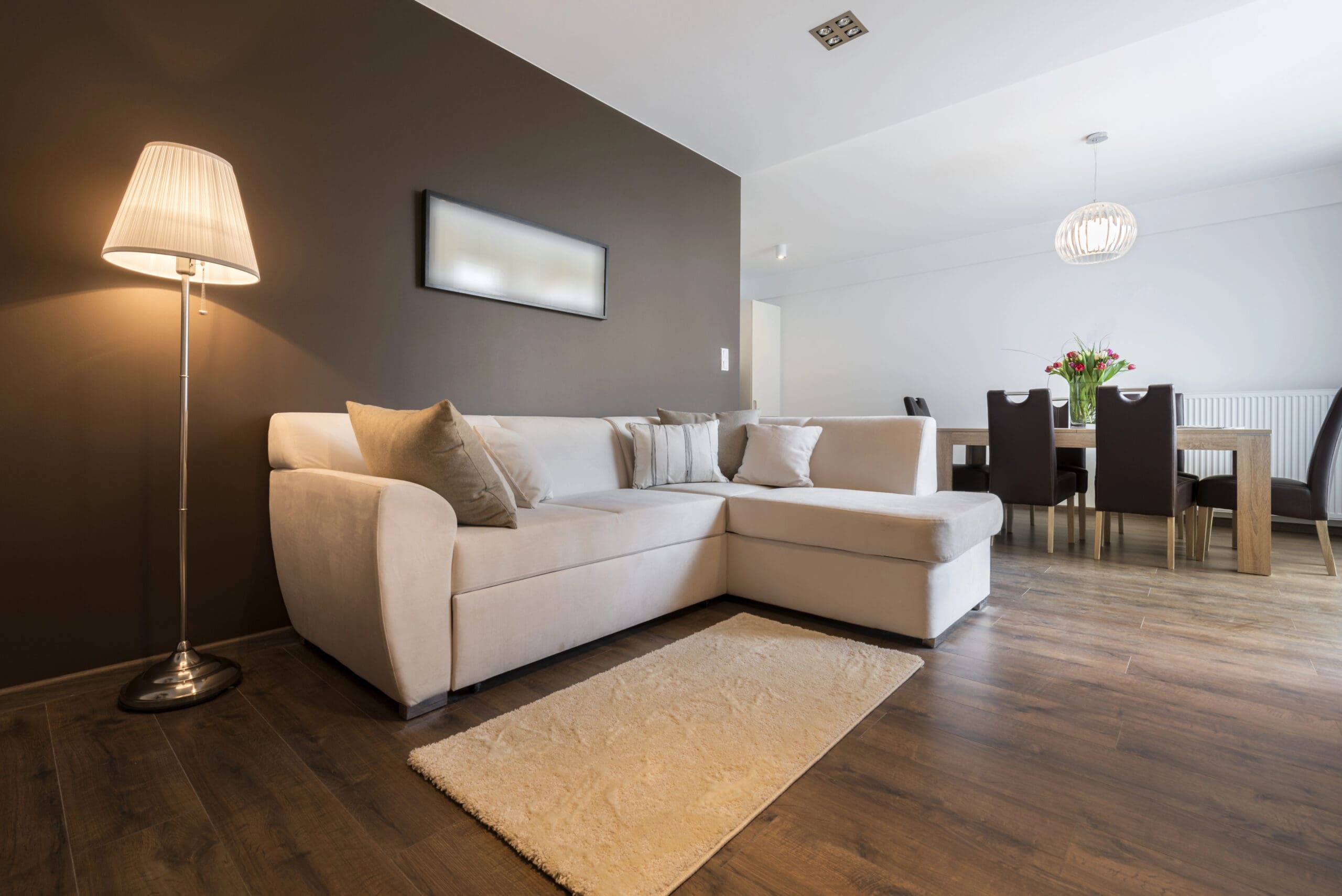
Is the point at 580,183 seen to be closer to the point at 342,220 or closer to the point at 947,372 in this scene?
the point at 342,220

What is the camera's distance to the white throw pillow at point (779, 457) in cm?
294

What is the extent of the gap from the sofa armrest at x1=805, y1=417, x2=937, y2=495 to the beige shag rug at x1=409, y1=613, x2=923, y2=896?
1016mm

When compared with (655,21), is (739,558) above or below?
below

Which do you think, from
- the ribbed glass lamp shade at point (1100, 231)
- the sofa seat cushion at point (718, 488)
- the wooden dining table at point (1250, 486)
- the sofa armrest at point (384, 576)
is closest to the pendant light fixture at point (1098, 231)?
the ribbed glass lamp shade at point (1100, 231)

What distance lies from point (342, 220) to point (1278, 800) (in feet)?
10.4

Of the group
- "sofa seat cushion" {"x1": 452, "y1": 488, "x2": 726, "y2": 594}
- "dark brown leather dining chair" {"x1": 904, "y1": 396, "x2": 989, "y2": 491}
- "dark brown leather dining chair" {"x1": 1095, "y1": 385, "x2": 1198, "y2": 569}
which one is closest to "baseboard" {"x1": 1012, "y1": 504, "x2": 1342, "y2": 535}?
"dark brown leather dining chair" {"x1": 904, "y1": 396, "x2": 989, "y2": 491}

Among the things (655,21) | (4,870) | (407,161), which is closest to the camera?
(4,870)

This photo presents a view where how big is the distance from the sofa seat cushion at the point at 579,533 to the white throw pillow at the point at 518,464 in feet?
0.24

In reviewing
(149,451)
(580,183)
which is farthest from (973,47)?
(149,451)

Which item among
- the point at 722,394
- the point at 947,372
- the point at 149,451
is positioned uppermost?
the point at 947,372

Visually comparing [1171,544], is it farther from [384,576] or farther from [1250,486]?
[384,576]

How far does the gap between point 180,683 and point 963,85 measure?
13.6ft

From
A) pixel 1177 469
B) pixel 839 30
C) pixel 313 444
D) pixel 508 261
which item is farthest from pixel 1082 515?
pixel 313 444

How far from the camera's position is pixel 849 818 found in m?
1.15
